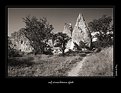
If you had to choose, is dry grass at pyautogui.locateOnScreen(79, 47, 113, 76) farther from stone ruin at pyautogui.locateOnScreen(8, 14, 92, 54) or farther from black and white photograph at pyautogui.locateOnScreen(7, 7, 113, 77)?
stone ruin at pyautogui.locateOnScreen(8, 14, 92, 54)

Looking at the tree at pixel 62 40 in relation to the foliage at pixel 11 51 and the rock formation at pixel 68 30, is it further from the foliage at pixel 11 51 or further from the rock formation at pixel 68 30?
the foliage at pixel 11 51

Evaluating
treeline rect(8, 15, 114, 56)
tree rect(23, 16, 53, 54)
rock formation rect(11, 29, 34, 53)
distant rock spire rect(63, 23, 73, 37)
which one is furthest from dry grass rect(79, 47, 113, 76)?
rock formation rect(11, 29, 34, 53)

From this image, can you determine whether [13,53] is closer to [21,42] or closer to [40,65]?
[21,42]

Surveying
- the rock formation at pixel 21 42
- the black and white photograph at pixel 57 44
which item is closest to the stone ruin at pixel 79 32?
the black and white photograph at pixel 57 44

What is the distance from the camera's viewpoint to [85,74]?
3.07 m

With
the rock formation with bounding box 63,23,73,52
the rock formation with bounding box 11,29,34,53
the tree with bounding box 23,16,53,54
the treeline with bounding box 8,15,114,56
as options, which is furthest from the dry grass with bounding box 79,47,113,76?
the rock formation with bounding box 11,29,34,53

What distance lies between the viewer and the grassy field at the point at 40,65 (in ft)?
10.1

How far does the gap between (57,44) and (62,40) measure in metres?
0.07

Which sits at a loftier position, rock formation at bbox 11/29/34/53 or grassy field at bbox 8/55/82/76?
rock formation at bbox 11/29/34/53

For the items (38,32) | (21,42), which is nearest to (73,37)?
(38,32)

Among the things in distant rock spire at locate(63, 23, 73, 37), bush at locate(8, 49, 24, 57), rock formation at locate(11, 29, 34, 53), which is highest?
distant rock spire at locate(63, 23, 73, 37)

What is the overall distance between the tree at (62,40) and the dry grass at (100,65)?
12.4 inches

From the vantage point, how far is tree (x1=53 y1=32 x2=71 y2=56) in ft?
10.2
